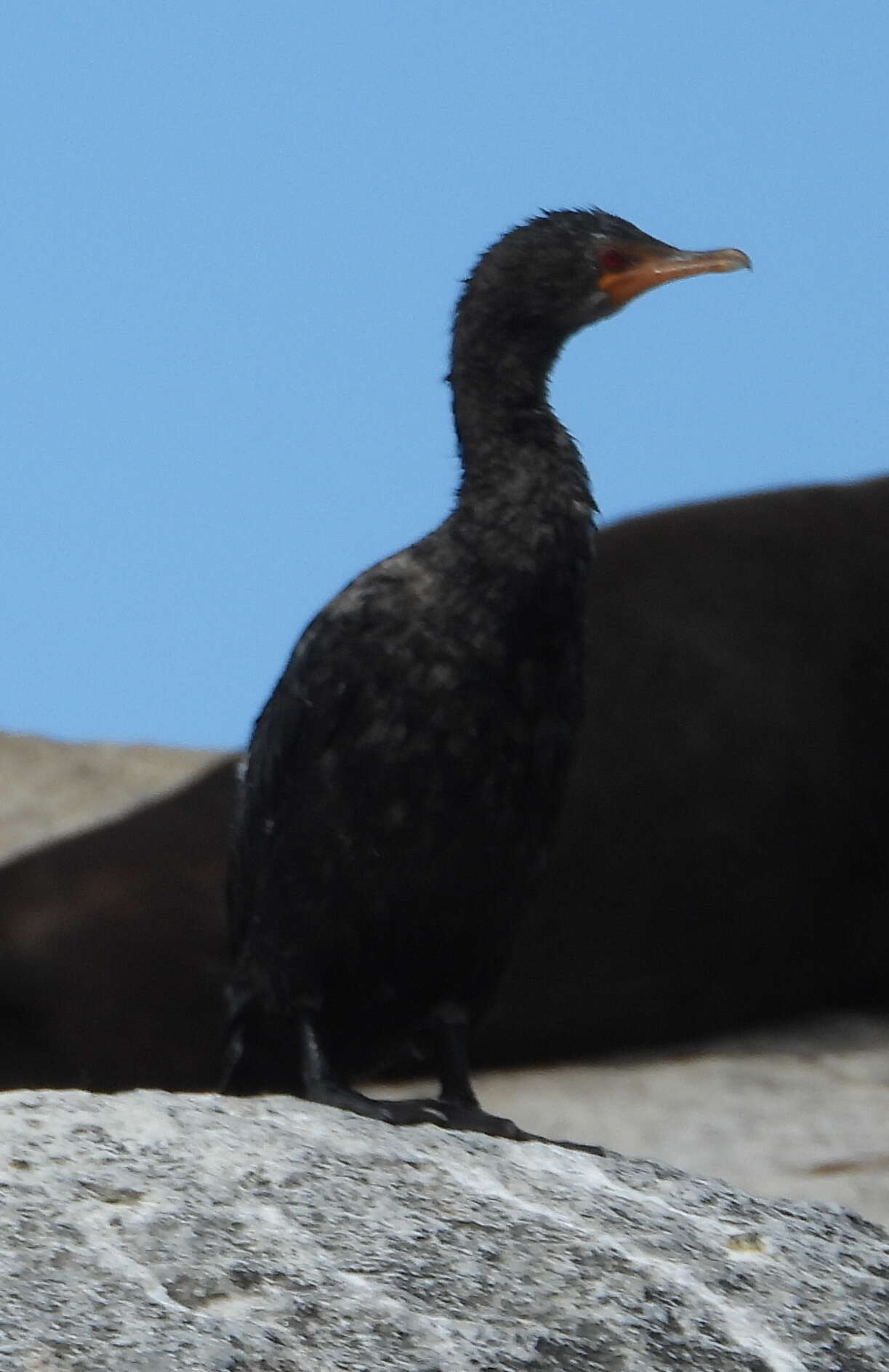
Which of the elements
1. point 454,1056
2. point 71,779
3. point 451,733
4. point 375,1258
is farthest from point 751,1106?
point 71,779

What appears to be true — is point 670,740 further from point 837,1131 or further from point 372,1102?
point 372,1102

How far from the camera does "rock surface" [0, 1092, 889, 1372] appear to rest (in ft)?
10.3

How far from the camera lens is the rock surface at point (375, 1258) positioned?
312cm

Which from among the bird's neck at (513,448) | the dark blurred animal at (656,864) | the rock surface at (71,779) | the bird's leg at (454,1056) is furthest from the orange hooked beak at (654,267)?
the rock surface at (71,779)

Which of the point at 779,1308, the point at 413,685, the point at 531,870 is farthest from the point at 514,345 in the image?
the point at 779,1308

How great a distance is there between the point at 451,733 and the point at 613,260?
3.30 feet

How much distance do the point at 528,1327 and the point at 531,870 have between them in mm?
1165

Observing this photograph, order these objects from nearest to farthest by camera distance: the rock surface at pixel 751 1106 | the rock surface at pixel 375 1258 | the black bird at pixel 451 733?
1. the rock surface at pixel 375 1258
2. the black bird at pixel 451 733
3. the rock surface at pixel 751 1106

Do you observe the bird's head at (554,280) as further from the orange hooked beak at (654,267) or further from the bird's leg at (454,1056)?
the bird's leg at (454,1056)

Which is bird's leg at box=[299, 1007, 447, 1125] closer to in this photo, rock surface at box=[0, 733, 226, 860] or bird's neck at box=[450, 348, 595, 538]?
bird's neck at box=[450, 348, 595, 538]

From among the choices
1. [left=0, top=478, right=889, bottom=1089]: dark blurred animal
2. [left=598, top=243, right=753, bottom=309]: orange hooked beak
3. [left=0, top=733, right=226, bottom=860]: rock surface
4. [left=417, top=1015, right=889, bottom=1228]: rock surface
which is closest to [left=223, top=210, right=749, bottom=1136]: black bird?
[left=598, top=243, right=753, bottom=309]: orange hooked beak

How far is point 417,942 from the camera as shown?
4.23m

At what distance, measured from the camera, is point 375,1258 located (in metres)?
3.32

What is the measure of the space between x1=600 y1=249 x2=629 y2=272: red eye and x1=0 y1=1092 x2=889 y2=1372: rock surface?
5.57 ft
